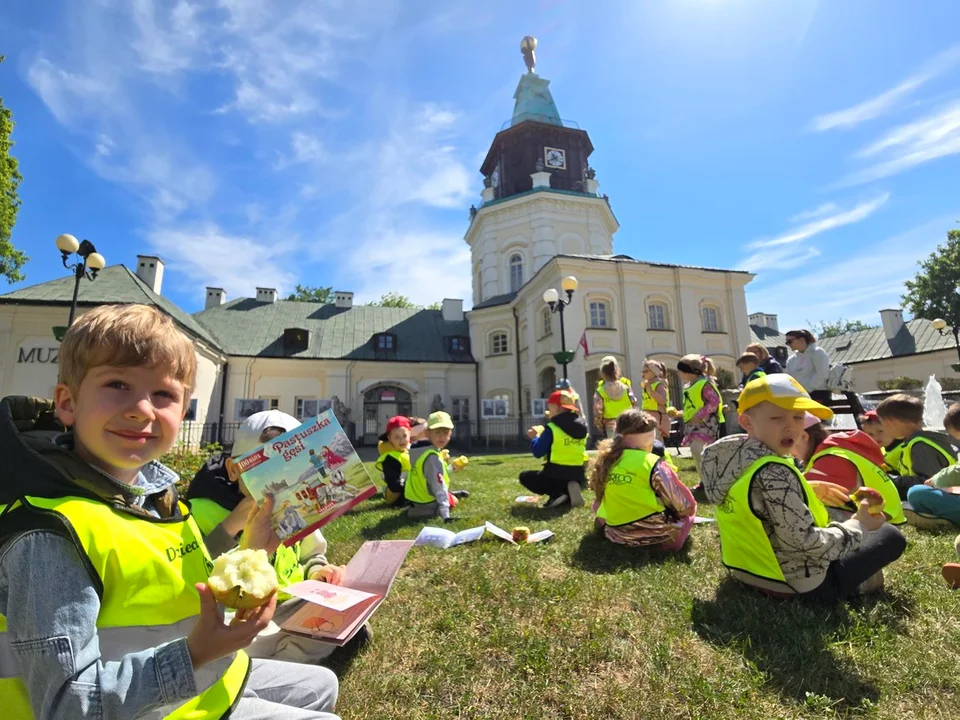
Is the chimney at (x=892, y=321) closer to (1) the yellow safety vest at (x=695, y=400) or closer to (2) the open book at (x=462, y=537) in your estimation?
(1) the yellow safety vest at (x=695, y=400)

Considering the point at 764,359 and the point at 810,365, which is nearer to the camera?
the point at 764,359

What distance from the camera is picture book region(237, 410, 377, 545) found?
1847mm

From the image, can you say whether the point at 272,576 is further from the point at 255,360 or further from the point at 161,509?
the point at 255,360

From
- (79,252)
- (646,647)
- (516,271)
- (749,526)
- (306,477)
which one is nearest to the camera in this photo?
(306,477)

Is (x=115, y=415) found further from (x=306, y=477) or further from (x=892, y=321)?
(x=892, y=321)

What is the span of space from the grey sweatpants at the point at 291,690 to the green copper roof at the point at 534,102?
106 feet

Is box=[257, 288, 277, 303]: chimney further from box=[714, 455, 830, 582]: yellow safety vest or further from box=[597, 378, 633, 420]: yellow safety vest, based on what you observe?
box=[714, 455, 830, 582]: yellow safety vest

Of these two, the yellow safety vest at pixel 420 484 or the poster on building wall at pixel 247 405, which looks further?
the poster on building wall at pixel 247 405

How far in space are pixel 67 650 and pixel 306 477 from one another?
0.95m

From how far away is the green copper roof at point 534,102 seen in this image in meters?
29.7

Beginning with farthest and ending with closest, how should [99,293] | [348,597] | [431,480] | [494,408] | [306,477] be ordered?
[494,408] → [99,293] → [431,480] → [348,597] → [306,477]

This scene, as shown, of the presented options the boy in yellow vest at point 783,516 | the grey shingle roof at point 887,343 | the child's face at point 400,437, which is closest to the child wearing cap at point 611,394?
the child's face at point 400,437

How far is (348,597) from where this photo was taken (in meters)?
2.27

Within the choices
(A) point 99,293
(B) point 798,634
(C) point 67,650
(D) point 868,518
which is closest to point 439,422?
Answer: (B) point 798,634
